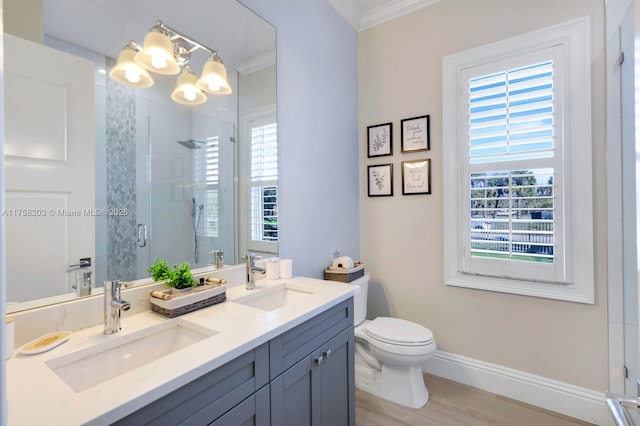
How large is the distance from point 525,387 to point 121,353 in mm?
2361

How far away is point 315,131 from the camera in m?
2.27

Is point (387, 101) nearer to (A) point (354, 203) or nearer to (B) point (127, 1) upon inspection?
(A) point (354, 203)

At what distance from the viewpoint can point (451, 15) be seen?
2287mm

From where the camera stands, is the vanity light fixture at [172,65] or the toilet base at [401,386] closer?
the vanity light fixture at [172,65]

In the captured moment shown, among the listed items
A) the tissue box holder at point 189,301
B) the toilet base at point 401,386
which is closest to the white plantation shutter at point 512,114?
the toilet base at point 401,386

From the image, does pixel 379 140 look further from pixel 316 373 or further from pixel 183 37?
pixel 316 373

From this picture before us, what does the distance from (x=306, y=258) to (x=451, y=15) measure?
2086 millimetres

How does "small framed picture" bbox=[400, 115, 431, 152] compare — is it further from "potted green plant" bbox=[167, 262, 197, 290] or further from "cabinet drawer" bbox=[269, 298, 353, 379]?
"potted green plant" bbox=[167, 262, 197, 290]

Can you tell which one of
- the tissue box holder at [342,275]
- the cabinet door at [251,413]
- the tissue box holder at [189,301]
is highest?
the tissue box holder at [189,301]

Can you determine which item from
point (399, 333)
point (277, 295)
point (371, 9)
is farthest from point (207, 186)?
point (371, 9)

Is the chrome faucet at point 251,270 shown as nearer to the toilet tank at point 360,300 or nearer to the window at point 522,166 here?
the toilet tank at point 360,300

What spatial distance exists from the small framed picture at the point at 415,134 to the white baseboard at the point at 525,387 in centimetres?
159

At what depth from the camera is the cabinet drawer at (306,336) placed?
1.12m

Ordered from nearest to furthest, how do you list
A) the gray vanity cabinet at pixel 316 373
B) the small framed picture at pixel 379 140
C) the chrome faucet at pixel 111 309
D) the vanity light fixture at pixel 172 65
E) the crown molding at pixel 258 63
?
the chrome faucet at pixel 111 309
the gray vanity cabinet at pixel 316 373
the vanity light fixture at pixel 172 65
the crown molding at pixel 258 63
the small framed picture at pixel 379 140
